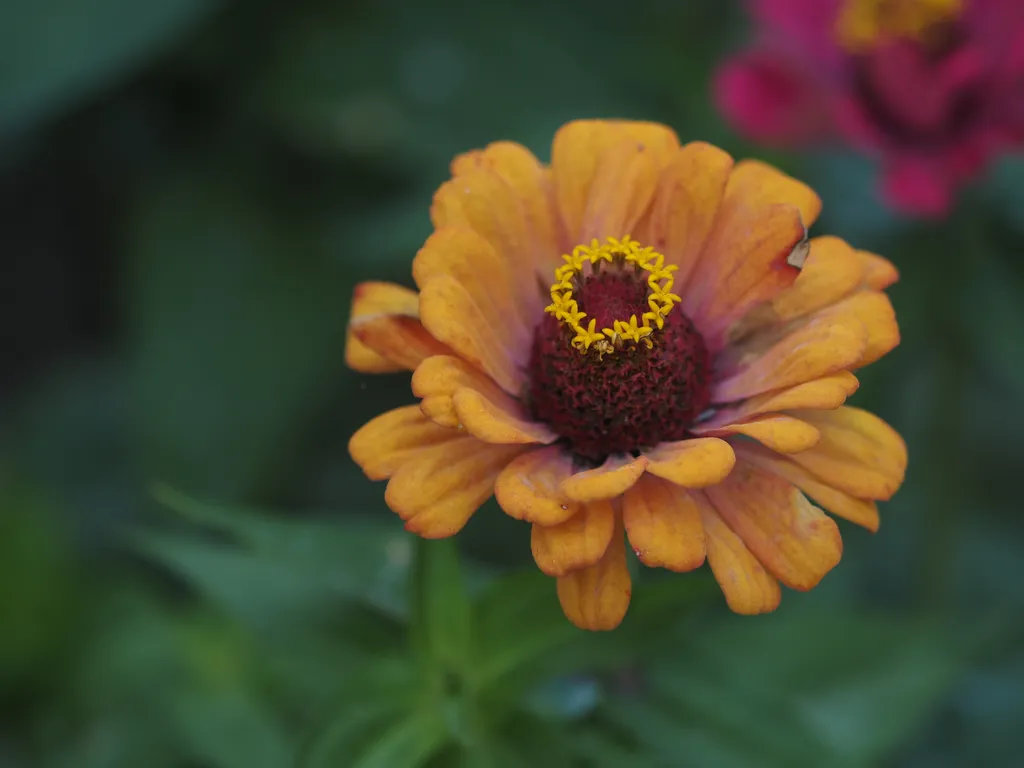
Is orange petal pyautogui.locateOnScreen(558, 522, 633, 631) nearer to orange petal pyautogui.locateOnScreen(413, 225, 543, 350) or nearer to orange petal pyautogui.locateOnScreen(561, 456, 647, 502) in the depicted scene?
orange petal pyautogui.locateOnScreen(561, 456, 647, 502)

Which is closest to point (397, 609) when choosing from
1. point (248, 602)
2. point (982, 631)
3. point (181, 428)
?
point (248, 602)

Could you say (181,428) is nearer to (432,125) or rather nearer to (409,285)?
(409,285)

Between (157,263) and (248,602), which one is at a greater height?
(157,263)

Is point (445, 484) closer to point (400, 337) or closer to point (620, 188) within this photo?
point (400, 337)

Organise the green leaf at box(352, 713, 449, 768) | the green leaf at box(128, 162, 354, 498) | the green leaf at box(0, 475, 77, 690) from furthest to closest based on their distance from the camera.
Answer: the green leaf at box(128, 162, 354, 498)
the green leaf at box(0, 475, 77, 690)
the green leaf at box(352, 713, 449, 768)

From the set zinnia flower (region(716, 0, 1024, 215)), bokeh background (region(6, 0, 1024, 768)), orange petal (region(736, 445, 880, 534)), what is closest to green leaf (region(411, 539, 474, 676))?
bokeh background (region(6, 0, 1024, 768))

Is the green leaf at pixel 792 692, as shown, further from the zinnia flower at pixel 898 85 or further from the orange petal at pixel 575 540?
Answer: the zinnia flower at pixel 898 85

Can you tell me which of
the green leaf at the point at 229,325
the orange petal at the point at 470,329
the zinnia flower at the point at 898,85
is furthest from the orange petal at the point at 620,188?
the green leaf at the point at 229,325
